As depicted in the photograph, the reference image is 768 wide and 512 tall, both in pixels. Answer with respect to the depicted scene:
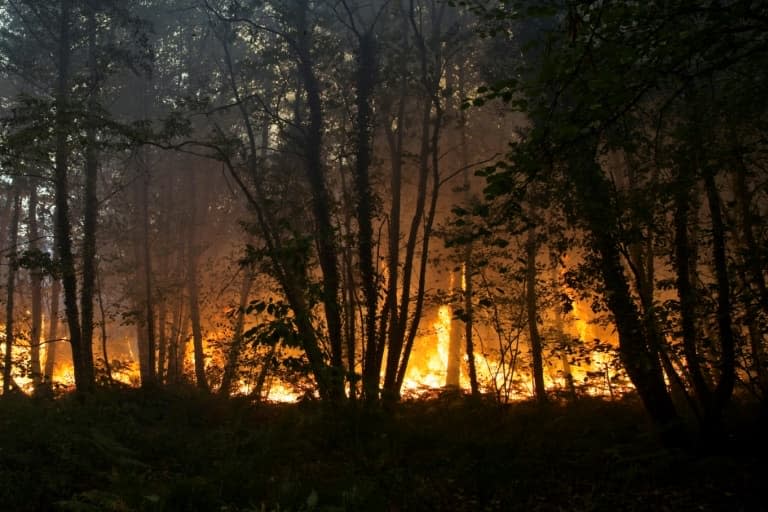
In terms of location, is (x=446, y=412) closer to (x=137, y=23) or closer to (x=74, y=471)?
(x=74, y=471)

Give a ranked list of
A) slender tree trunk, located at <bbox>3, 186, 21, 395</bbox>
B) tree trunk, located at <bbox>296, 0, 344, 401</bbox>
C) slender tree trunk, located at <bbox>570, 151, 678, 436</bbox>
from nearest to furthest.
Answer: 1. slender tree trunk, located at <bbox>570, 151, 678, 436</bbox>
2. tree trunk, located at <bbox>296, 0, 344, 401</bbox>
3. slender tree trunk, located at <bbox>3, 186, 21, 395</bbox>

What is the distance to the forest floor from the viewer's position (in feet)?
21.8

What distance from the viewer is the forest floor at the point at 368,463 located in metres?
6.65

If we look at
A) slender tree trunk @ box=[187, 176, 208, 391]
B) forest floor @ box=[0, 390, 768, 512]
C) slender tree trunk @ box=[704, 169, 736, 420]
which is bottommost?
forest floor @ box=[0, 390, 768, 512]

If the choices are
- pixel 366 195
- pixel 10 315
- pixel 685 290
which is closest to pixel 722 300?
pixel 685 290

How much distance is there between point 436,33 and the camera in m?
15.3

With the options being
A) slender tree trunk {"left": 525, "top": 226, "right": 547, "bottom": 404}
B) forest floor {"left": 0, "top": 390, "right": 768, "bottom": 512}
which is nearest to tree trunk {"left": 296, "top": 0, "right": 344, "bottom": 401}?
forest floor {"left": 0, "top": 390, "right": 768, "bottom": 512}

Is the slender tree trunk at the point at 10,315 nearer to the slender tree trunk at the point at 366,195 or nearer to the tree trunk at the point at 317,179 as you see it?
the tree trunk at the point at 317,179

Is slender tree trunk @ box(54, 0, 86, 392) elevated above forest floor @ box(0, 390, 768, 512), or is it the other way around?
slender tree trunk @ box(54, 0, 86, 392)

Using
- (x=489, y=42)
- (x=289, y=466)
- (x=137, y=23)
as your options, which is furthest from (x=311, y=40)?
(x=289, y=466)

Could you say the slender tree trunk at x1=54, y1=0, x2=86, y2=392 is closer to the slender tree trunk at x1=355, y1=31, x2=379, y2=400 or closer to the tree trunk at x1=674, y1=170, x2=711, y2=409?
the slender tree trunk at x1=355, y1=31, x2=379, y2=400

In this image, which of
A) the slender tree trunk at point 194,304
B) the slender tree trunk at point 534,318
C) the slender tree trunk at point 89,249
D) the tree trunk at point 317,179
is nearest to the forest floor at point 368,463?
the slender tree trunk at point 89,249

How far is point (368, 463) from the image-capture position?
29.5 ft

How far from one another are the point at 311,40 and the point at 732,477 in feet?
45.2
